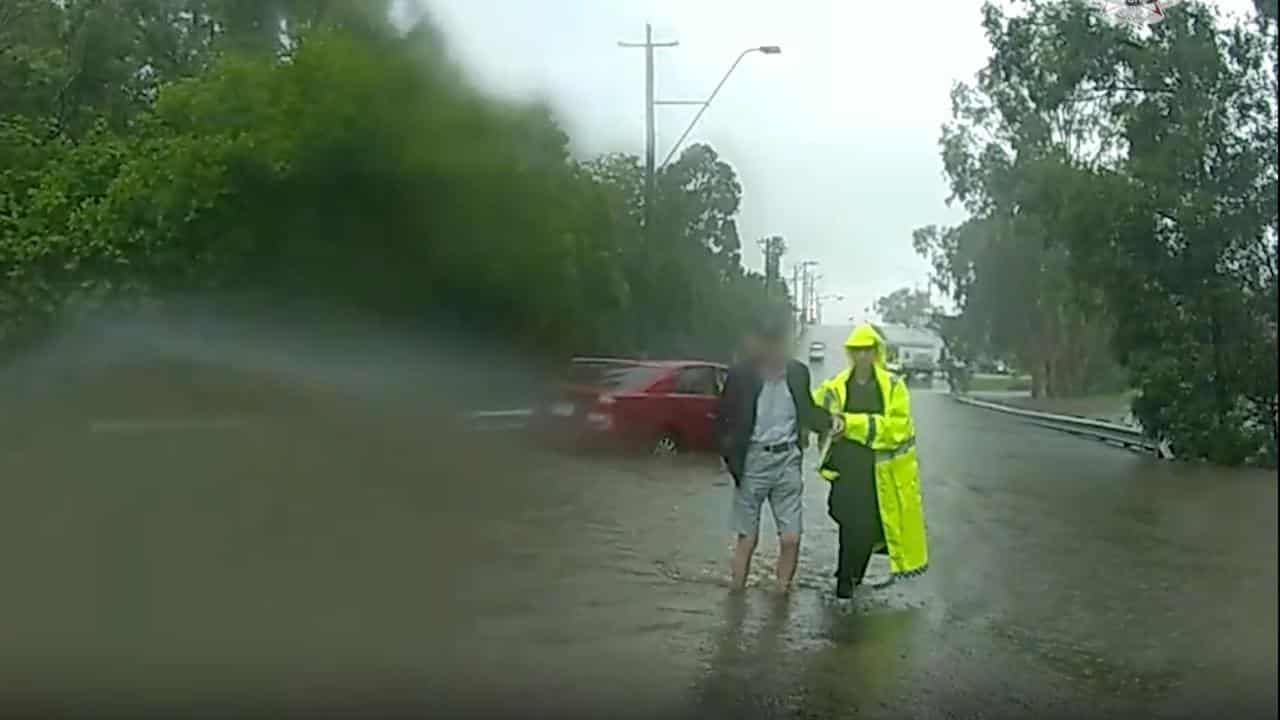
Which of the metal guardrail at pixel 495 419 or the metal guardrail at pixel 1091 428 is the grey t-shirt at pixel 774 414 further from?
the metal guardrail at pixel 495 419

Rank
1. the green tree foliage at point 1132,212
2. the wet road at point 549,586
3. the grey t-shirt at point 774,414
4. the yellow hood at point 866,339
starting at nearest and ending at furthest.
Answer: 1. the green tree foliage at point 1132,212
2. the wet road at point 549,586
3. the yellow hood at point 866,339
4. the grey t-shirt at point 774,414

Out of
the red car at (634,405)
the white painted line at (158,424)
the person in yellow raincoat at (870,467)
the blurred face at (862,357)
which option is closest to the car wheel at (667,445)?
the red car at (634,405)

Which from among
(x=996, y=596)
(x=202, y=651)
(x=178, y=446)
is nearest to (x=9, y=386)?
(x=178, y=446)

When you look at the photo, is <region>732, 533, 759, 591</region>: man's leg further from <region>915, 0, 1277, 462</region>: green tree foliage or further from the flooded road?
<region>915, 0, 1277, 462</region>: green tree foliage

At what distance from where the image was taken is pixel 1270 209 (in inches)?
141

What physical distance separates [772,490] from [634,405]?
0.63 meters

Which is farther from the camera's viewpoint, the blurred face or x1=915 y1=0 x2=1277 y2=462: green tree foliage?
the blurred face

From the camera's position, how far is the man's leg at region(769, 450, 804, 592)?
618cm

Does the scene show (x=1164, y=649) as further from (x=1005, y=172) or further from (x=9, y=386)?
(x=9, y=386)

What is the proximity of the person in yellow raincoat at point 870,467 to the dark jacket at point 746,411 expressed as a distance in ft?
0.23

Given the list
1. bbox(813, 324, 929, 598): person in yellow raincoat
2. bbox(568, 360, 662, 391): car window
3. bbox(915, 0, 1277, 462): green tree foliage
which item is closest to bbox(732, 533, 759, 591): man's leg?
bbox(813, 324, 929, 598): person in yellow raincoat

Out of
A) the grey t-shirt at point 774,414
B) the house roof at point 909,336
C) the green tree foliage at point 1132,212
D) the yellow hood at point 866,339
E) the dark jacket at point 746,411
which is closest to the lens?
the green tree foliage at point 1132,212

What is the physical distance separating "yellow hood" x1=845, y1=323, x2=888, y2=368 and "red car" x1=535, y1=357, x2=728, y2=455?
47cm

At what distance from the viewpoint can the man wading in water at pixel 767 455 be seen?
19.5 feet
